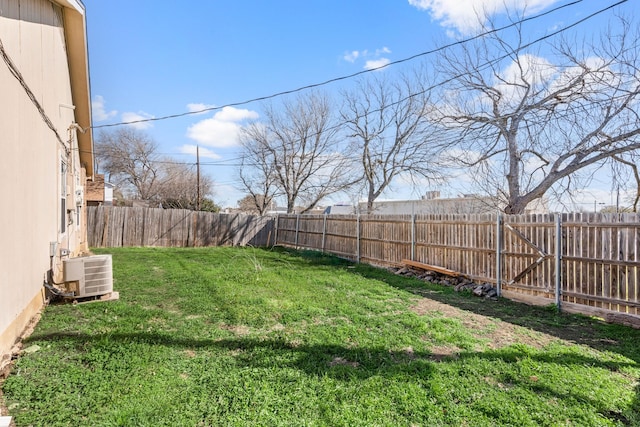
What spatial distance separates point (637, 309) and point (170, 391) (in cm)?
574

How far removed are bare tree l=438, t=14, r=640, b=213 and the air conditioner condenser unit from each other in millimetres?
9309

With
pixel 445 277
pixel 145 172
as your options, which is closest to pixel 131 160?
pixel 145 172

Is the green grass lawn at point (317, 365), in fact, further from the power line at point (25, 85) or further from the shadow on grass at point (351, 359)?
the power line at point (25, 85)

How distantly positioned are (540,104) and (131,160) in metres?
29.1

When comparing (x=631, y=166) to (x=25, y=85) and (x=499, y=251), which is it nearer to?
(x=499, y=251)

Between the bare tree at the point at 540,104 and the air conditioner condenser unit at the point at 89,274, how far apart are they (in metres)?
9.31

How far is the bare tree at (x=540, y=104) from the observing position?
25.9 feet

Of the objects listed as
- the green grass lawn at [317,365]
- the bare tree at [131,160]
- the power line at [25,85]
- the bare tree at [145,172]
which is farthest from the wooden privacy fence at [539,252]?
the bare tree at [131,160]

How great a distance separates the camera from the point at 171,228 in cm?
1421

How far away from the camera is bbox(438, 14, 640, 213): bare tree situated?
7.89m

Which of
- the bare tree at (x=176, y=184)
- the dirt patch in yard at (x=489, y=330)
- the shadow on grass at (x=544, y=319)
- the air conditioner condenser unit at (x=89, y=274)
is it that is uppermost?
the bare tree at (x=176, y=184)

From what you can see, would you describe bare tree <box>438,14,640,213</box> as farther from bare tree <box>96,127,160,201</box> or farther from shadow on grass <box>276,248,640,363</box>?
bare tree <box>96,127,160,201</box>

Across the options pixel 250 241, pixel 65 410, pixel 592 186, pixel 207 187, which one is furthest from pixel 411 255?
pixel 207 187

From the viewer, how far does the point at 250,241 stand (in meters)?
16.0
